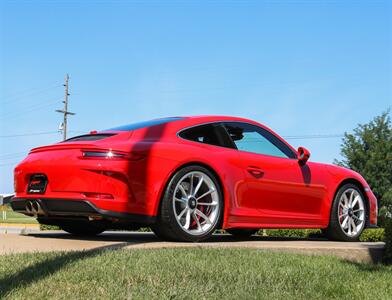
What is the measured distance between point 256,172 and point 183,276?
2.45 metres

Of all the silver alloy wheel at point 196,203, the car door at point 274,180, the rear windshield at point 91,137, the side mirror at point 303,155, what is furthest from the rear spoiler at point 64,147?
the side mirror at point 303,155

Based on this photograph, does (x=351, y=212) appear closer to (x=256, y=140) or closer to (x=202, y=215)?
(x=256, y=140)

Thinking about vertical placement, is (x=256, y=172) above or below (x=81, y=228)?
above

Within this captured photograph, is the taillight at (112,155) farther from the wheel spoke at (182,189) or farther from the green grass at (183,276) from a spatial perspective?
the green grass at (183,276)

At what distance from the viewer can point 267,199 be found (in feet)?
18.5

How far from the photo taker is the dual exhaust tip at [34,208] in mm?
4957

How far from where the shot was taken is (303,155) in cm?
610

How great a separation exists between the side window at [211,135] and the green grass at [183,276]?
1531 millimetres

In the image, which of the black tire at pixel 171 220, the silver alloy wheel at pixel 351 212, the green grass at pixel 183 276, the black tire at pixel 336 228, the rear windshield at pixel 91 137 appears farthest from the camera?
the silver alloy wheel at pixel 351 212

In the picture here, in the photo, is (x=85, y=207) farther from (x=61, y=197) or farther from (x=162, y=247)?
(x=162, y=247)

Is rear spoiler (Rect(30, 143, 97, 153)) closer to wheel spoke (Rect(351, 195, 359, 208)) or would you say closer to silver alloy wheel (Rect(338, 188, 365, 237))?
silver alloy wheel (Rect(338, 188, 365, 237))

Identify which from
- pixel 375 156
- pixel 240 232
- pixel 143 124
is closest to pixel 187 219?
pixel 143 124

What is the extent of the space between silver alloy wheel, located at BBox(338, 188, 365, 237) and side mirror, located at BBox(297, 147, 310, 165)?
2.60 ft

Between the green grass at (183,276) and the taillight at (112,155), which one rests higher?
the taillight at (112,155)
